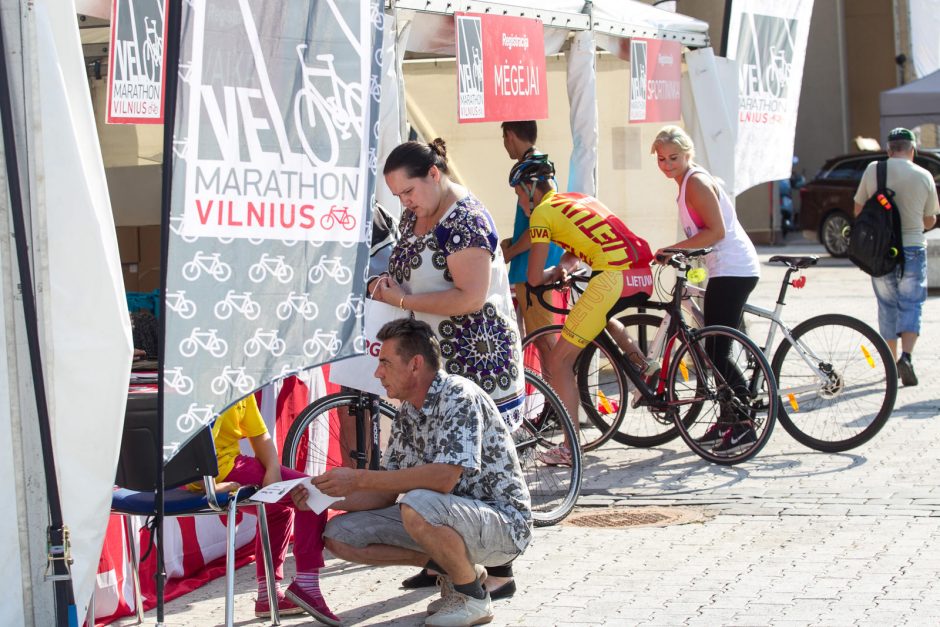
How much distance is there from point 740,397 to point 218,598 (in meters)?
3.43

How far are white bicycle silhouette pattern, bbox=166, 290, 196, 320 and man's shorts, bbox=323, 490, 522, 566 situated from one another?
1.03 metres

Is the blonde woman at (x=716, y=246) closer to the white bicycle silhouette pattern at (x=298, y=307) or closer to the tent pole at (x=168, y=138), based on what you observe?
the white bicycle silhouette pattern at (x=298, y=307)

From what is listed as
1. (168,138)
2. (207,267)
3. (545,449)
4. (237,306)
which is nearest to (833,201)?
(545,449)


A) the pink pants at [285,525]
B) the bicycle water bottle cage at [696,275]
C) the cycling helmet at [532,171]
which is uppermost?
the cycling helmet at [532,171]

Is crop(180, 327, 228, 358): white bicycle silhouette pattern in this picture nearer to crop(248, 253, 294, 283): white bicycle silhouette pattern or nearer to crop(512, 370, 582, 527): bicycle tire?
crop(248, 253, 294, 283): white bicycle silhouette pattern

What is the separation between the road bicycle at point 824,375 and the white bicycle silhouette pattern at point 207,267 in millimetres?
3904

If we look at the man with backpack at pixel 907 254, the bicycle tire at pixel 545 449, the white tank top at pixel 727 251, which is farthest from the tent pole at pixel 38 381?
the man with backpack at pixel 907 254

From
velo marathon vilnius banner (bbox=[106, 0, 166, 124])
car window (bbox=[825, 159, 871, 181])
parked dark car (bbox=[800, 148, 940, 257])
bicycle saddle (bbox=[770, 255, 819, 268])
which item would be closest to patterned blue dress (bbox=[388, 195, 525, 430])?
velo marathon vilnius banner (bbox=[106, 0, 166, 124])

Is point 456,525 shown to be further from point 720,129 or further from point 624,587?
point 720,129

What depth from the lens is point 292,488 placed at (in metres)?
4.75

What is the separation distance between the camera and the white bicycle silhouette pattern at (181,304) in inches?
170

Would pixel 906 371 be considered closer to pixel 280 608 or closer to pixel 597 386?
pixel 597 386

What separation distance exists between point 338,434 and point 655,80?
4402 mm

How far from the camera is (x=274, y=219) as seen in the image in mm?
4555
